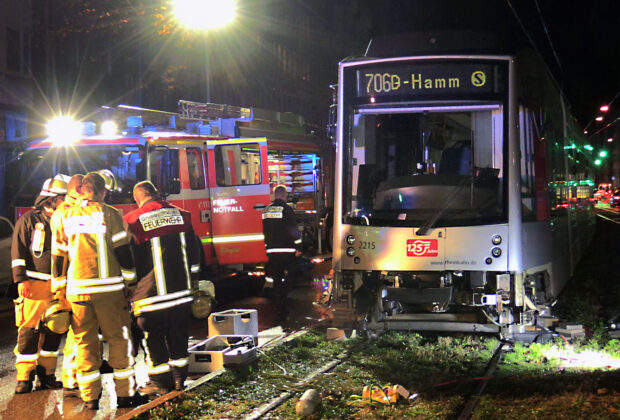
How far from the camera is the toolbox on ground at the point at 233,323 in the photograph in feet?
24.9

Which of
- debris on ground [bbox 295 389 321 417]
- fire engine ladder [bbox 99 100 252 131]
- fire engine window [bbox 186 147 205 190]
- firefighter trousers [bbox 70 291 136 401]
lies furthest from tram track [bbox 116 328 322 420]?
fire engine ladder [bbox 99 100 252 131]

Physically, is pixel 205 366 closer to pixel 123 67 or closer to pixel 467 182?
pixel 467 182

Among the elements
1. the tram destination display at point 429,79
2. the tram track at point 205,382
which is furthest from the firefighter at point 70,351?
the tram destination display at point 429,79

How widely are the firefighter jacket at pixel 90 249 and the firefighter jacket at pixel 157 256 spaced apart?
115mm

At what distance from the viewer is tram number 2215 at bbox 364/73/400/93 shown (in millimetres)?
8094

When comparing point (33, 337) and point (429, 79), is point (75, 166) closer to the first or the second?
point (33, 337)

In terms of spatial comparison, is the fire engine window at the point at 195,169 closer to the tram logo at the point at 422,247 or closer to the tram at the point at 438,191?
the tram at the point at 438,191

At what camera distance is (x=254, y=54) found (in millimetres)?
37156

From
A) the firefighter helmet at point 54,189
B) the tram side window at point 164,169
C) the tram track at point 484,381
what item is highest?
the tram side window at point 164,169

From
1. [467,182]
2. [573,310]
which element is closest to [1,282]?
[467,182]

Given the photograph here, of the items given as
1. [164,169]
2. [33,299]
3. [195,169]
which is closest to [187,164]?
[195,169]

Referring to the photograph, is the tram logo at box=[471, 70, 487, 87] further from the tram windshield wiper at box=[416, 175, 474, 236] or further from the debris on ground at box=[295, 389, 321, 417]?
the debris on ground at box=[295, 389, 321, 417]

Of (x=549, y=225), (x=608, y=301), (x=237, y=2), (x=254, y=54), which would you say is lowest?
(x=608, y=301)

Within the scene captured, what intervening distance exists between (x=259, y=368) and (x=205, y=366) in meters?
0.55
